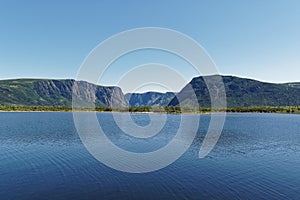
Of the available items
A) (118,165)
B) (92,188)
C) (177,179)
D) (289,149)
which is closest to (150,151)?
(118,165)

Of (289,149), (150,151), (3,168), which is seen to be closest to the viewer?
(3,168)

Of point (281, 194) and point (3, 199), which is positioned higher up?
point (3, 199)

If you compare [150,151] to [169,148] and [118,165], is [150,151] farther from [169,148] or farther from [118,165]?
[118,165]

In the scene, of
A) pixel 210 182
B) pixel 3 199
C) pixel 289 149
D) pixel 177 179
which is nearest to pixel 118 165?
pixel 177 179

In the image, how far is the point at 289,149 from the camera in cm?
5725

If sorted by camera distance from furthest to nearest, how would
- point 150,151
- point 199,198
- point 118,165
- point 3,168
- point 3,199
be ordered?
1. point 150,151
2. point 118,165
3. point 3,168
4. point 199,198
5. point 3,199

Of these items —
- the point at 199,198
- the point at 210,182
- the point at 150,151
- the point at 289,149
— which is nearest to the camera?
the point at 199,198

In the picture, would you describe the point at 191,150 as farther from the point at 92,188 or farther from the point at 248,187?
the point at 92,188

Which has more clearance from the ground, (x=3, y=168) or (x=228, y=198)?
(x=3, y=168)

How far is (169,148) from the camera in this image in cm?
5750

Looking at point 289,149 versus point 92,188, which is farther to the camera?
point 289,149

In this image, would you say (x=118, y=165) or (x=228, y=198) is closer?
(x=228, y=198)

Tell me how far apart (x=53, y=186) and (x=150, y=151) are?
26664mm

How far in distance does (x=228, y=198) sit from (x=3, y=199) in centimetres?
2513
